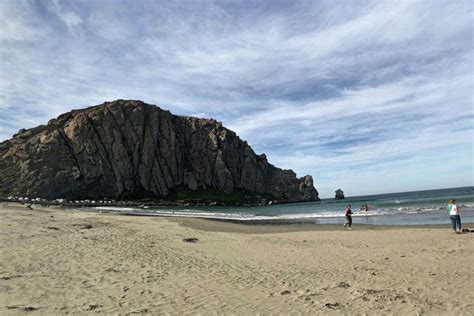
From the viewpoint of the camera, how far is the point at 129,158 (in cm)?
13425

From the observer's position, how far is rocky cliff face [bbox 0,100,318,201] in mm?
107938

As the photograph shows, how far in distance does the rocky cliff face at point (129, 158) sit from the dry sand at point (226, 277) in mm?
99195

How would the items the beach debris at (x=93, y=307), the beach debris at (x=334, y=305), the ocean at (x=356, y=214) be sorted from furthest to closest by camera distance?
1. the ocean at (x=356, y=214)
2. the beach debris at (x=334, y=305)
3. the beach debris at (x=93, y=307)

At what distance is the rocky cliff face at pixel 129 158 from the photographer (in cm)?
10794

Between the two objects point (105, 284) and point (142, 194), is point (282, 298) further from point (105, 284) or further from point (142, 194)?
point (142, 194)

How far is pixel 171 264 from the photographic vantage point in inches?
533

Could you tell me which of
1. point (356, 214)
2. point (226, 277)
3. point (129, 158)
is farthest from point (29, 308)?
point (129, 158)

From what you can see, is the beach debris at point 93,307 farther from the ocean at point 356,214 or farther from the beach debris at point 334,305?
the ocean at point 356,214

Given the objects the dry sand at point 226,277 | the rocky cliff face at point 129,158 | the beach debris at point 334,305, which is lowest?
the beach debris at point 334,305

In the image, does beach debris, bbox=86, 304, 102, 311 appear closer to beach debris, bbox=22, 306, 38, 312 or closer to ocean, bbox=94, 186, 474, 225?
beach debris, bbox=22, 306, 38, 312

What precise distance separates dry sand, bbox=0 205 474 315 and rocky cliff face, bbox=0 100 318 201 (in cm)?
9920

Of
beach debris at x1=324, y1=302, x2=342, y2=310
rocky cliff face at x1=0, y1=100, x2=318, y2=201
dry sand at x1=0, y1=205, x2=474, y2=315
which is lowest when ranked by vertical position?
beach debris at x1=324, y1=302, x2=342, y2=310

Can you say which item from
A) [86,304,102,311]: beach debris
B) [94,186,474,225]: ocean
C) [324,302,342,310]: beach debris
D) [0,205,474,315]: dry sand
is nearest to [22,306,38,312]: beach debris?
[0,205,474,315]: dry sand

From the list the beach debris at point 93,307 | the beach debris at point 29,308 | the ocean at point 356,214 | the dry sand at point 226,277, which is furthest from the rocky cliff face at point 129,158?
the beach debris at point 93,307
